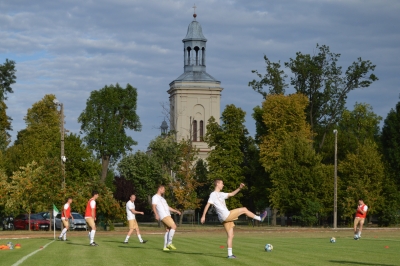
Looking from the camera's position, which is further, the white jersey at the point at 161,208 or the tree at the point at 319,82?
the tree at the point at 319,82

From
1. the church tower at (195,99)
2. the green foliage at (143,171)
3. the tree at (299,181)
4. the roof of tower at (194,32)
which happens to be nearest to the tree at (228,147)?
the green foliage at (143,171)

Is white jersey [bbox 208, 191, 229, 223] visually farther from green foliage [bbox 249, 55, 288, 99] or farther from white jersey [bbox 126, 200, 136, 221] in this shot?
green foliage [bbox 249, 55, 288, 99]

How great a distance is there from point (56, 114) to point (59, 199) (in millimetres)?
48214

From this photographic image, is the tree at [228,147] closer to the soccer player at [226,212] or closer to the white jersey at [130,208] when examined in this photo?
the white jersey at [130,208]

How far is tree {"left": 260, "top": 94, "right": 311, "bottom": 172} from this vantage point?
7662 centimetres

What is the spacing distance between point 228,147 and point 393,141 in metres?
17.5

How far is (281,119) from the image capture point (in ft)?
254

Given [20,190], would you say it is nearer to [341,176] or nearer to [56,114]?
[341,176]

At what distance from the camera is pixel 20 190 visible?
54000mm

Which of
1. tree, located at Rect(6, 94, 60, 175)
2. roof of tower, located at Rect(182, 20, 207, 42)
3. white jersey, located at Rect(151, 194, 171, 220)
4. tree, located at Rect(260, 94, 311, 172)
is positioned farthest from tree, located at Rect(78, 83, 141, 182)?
white jersey, located at Rect(151, 194, 171, 220)

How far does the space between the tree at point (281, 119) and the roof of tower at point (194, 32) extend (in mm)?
35065

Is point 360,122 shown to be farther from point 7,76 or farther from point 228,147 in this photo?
point 7,76

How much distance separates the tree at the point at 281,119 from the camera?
76.6 metres

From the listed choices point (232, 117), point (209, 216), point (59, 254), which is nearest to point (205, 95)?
point (209, 216)
